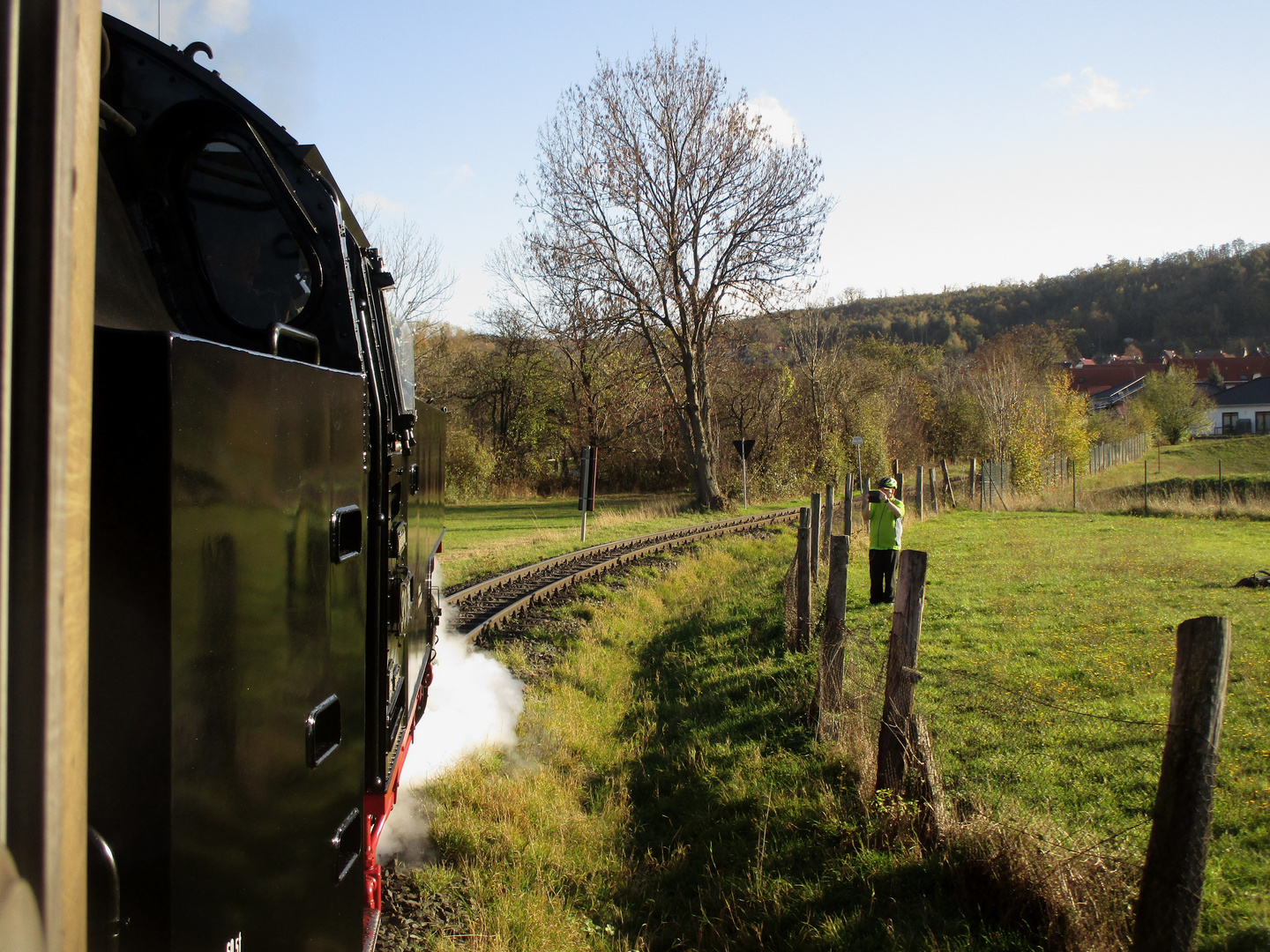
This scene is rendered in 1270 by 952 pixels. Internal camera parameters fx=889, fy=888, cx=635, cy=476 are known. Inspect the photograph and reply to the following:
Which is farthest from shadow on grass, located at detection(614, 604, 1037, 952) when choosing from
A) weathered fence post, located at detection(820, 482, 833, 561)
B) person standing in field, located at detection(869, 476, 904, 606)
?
weathered fence post, located at detection(820, 482, 833, 561)

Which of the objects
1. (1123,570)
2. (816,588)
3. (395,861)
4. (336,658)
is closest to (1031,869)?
(395,861)

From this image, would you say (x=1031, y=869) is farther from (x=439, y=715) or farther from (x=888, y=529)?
(x=888, y=529)

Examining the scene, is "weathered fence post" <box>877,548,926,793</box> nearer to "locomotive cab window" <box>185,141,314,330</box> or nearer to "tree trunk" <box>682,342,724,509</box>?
"locomotive cab window" <box>185,141,314,330</box>

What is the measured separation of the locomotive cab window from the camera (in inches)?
112

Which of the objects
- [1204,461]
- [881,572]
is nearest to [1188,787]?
[881,572]

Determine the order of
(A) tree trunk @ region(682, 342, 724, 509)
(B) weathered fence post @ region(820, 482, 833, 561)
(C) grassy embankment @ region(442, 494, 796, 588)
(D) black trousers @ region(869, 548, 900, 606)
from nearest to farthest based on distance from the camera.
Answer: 1. (D) black trousers @ region(869, 548, 900, 606)
2. (B) weathered fence post @ region(820, 482, 833, 561)
3. (C) grassy embankment @ region(442, 494, 796, 588)
4. (A) tree trunk @ region(682, 342, 724, 509)

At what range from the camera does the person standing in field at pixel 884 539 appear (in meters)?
11.4

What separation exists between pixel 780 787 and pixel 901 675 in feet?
4.44

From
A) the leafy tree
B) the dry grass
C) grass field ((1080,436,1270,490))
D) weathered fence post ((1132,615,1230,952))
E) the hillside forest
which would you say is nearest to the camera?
weathered fence post ((1132,615,1230,952))

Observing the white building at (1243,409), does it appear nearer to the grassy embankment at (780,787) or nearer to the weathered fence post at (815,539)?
the weathered fence post at (815,539)

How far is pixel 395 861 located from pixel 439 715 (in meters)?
2.05

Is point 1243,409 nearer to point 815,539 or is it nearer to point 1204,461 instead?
point 1204,461

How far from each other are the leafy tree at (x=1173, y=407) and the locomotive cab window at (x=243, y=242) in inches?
3432

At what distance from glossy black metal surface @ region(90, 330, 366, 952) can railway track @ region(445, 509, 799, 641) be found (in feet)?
23.4
